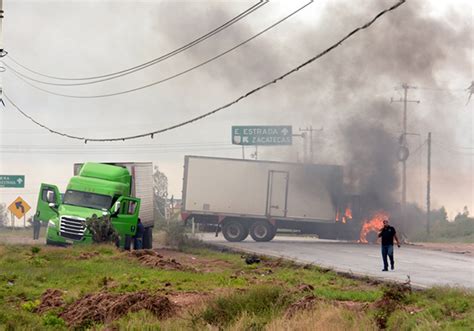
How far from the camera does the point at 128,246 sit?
110ft

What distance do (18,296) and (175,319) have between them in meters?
5.44

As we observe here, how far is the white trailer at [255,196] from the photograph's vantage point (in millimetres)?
43375

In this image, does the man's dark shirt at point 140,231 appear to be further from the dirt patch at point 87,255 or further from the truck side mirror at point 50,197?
the dirt patch at point 87,255

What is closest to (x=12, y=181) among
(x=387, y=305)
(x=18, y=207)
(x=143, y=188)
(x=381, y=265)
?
(x=18, y=207)

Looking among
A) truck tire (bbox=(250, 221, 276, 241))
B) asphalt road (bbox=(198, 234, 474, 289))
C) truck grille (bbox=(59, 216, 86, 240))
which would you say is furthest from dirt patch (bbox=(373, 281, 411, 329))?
truck tire (bbox=(250, 221, 276, 241))

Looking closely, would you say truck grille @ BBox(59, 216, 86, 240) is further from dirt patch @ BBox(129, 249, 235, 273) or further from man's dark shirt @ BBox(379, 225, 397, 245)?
man's dark shirt @ BBox(379, 225, 397, 245)

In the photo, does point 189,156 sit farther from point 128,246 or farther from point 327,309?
point 327,309

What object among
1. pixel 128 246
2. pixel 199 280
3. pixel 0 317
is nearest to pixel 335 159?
pixel 128 246

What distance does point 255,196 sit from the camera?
43.6 meters

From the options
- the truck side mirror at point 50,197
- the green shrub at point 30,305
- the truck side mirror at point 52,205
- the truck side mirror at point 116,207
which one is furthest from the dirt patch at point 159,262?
the green shrub at point 30,305

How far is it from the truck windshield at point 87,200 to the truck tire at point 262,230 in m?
13.0

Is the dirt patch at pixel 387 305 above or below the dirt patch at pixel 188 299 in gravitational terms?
above

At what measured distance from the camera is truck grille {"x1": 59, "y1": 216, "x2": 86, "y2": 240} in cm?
3209

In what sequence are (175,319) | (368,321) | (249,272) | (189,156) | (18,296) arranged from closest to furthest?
1. (368,321)
2. (175,319)
3. (18,296)
4. (249,272)
5. (189,156)
